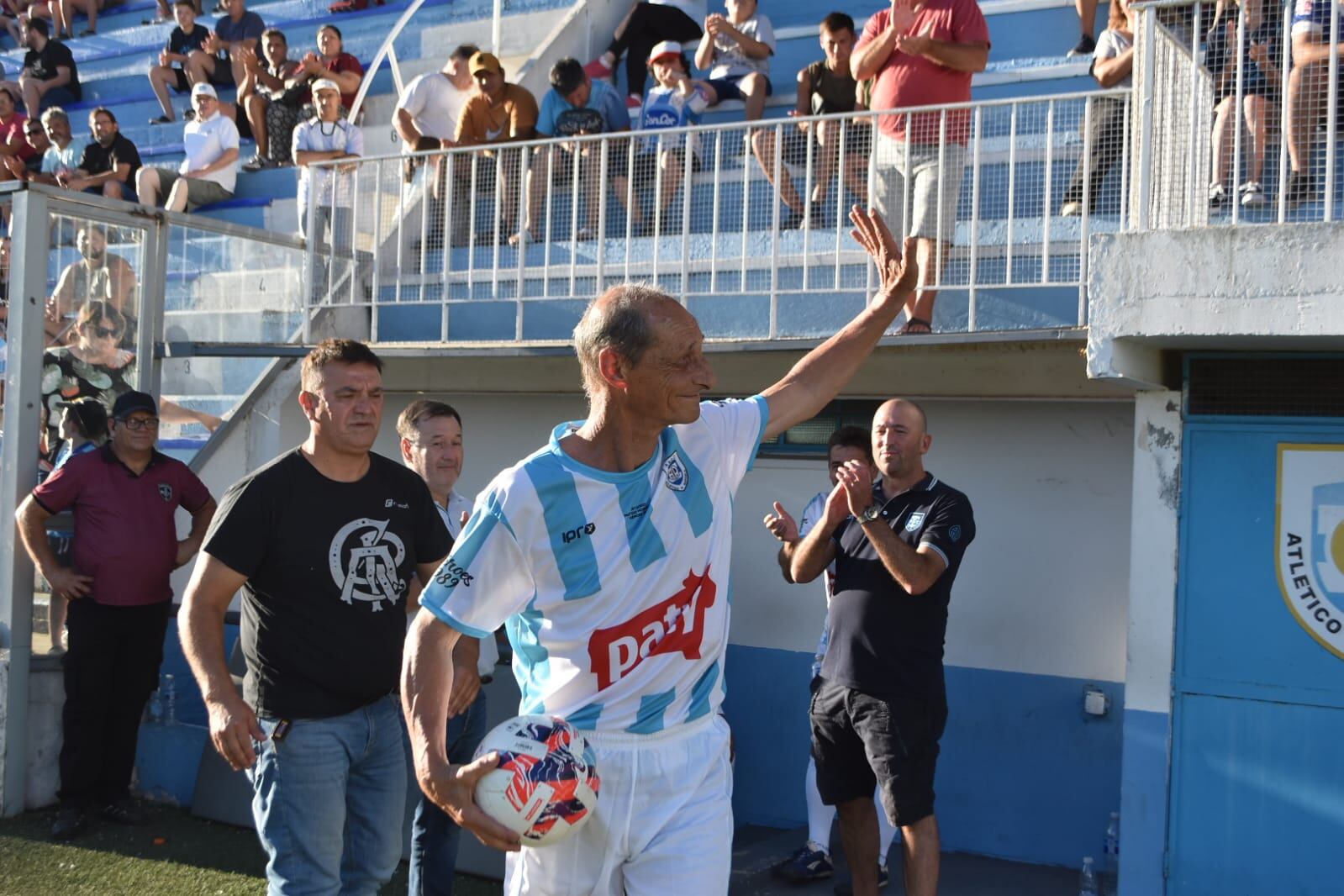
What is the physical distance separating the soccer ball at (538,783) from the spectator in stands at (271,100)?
9.88 metres

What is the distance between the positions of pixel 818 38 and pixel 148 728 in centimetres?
662

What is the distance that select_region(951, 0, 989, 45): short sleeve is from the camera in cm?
Answer: 739

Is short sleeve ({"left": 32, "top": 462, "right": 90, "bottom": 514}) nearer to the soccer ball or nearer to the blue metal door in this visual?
the soccer ball

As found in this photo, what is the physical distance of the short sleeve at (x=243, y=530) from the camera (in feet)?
14.4

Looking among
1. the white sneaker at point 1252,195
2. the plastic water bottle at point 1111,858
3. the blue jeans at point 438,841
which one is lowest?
the plastic water bottle at point 1111,858

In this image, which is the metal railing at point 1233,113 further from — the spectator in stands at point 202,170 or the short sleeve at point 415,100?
the spectator in stands at point 202,170

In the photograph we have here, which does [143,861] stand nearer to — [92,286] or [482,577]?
[92,286]

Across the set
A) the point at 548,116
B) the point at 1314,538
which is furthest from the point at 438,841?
the point at 548,116

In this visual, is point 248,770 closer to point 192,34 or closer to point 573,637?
point 573,637

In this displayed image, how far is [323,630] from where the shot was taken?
455 centimetres

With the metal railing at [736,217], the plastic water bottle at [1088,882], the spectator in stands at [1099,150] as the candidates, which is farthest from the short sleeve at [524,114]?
the plastic water bottle at [1088,882]

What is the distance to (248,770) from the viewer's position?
4496 mm

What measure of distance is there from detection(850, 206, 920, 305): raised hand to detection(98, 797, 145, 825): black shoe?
17.9 feet

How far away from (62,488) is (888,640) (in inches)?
177
